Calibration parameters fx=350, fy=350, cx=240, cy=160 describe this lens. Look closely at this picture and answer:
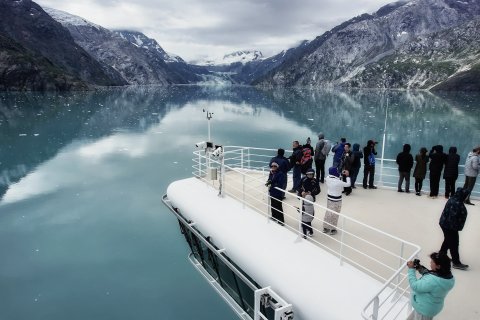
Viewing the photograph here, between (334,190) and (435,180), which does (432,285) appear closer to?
(334,190)

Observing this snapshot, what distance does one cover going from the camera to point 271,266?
7469mm

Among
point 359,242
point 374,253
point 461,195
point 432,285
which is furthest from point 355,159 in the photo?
point 432,285

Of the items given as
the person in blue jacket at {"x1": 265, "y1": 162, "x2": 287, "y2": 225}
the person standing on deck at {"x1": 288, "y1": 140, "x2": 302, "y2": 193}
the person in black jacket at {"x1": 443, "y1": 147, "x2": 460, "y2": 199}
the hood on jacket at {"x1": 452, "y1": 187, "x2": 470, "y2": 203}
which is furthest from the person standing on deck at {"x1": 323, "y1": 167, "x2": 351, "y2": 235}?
the person in black jacket at {"x1": 443, "y1": 147, "x2": 460, "y2": 199}

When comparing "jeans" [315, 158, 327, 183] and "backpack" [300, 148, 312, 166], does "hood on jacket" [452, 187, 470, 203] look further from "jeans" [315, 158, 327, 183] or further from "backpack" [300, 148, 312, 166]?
"jeans" [315, 158, 327, 183]

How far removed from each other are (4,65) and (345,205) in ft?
397

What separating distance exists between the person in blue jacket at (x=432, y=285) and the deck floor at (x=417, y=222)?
1166 mm

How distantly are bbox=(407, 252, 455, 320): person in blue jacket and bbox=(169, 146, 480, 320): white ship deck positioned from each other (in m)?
0.72

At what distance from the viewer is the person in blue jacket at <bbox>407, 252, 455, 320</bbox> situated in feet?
15.2

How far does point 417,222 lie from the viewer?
9.62 metres

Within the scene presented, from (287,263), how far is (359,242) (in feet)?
7.16

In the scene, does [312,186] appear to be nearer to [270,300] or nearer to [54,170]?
[270,300]

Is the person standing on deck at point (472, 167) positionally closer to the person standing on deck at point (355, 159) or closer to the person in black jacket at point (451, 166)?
the person in black jacket at point (451, 166)

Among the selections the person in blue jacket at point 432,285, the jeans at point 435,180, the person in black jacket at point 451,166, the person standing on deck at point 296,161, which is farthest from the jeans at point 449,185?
the person in blue jacket at point 432,285

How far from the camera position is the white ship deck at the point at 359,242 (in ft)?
20.4
